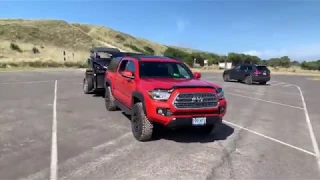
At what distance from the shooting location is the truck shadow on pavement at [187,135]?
745 cm

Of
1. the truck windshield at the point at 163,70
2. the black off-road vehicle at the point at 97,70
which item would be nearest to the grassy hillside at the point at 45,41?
the black off-road vehicle at the point at 97,70

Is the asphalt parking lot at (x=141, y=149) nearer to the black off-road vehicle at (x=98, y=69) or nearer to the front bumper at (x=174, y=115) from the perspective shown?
the front bumper at (x=174, y=115)

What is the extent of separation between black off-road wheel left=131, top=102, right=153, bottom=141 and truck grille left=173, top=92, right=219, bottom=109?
81 centimetres

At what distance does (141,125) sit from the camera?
7.14 metres

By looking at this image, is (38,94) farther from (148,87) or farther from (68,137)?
(148,87)

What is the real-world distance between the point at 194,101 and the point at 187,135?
1314 mm

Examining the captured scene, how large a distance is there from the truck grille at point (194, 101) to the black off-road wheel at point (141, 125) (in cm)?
81

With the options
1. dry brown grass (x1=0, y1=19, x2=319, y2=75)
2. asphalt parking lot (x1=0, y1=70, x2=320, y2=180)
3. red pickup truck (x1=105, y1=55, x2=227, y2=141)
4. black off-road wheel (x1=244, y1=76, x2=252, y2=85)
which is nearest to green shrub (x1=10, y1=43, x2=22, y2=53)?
dry brown grass (x1=0, y1=19, x2=319, y2=75)

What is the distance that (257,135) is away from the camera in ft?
26.8

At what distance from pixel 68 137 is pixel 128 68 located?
2.49 meters

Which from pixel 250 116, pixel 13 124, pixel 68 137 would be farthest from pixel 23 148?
pixel 250 116

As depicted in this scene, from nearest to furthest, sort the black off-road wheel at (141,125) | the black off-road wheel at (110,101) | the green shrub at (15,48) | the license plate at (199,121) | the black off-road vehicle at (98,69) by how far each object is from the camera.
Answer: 1. the license plate at (199,121)
2. the black off-road wheel at (141,125)
3. the black off-road wheel at (110,101)
4. the black off-road vehicle at (98,69)
5. the green shrub at (15,48)

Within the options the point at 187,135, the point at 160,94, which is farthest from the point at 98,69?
the point at 160,94

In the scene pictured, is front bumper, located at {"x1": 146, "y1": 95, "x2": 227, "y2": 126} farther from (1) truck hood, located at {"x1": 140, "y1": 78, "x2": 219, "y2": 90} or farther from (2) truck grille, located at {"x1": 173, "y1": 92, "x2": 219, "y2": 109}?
(1) truck hood, located at {"x1": 140, "y1": 78, "x2": 219, "y2": 90}
